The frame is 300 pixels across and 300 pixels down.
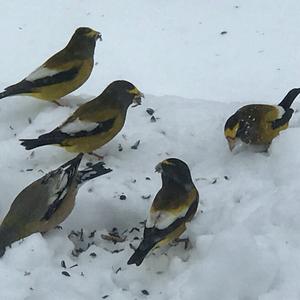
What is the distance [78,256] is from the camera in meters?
5.20

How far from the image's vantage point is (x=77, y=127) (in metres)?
6.07

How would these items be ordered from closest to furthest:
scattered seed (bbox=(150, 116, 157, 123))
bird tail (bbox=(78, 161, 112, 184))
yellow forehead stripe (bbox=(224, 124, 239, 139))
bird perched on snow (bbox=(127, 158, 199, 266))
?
bird perched on snow (bbox=(127, 158, 199, 266)) < bird tail (bbox=(78, 161, 112, 184)) < yellow forehead stripe (bbox=(224, 124, 239, 139)) < scattered seed (bbox=(150, 116, 157, 123))

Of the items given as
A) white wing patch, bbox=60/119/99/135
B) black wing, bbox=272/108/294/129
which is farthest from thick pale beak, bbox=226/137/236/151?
white wing patch, bbox=60/119/99/135

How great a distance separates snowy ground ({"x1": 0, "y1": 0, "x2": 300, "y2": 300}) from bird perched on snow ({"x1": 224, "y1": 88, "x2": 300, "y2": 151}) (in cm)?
14

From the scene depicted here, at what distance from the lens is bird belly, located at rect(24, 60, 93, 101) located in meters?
6.66

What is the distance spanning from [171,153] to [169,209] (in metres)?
1.08

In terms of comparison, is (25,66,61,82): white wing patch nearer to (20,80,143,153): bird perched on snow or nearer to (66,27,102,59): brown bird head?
(66,27,102,59): brown bird head

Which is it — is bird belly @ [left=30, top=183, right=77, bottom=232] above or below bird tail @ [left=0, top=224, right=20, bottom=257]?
below

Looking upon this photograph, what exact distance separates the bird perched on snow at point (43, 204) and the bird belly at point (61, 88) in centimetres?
132

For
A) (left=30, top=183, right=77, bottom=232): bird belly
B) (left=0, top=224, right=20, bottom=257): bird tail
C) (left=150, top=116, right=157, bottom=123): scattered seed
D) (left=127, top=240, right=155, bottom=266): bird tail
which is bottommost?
(left=150, top=116, right=157, bottom=123): scattered seed

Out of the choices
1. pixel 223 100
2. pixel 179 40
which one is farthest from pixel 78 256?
pixel 179 40

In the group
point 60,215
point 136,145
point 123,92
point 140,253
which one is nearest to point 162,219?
point 140,253

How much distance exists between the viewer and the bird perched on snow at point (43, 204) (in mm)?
5219

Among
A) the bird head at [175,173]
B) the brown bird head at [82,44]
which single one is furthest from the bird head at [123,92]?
the bird head at [175,173]
